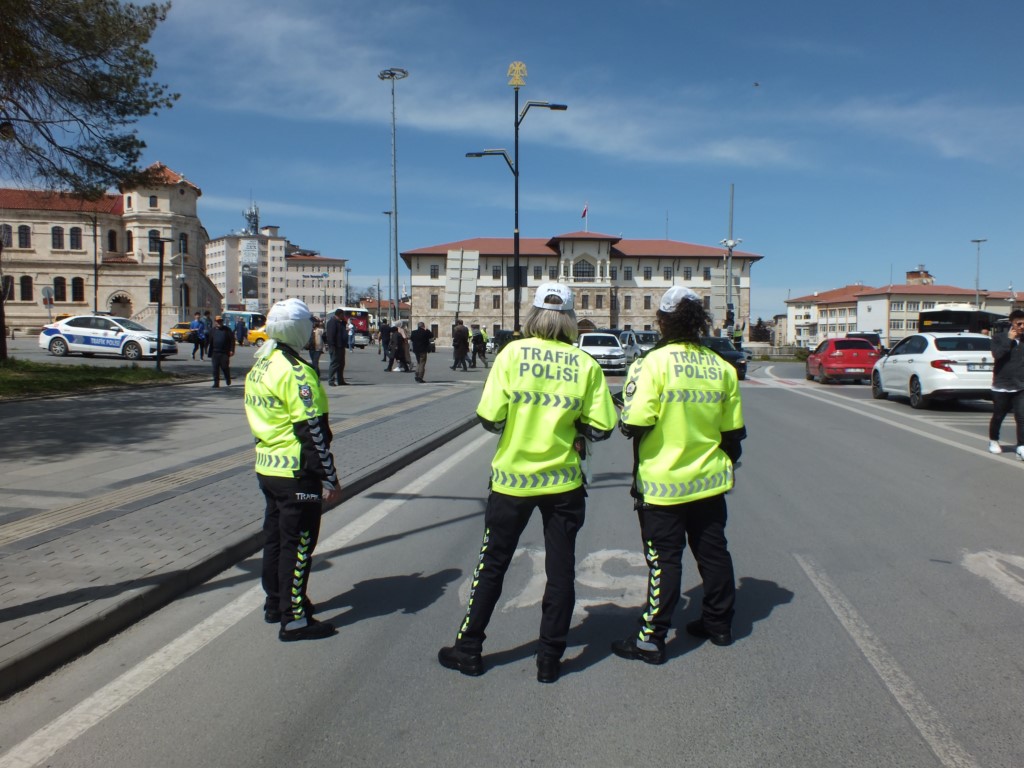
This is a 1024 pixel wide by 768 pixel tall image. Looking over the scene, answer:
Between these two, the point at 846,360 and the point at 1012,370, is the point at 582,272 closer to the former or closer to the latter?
the point at 846,360

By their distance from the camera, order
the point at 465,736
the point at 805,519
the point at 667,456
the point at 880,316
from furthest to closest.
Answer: the point at 880,316, the point at 805,519, the point at 667,456, the point at 465,736

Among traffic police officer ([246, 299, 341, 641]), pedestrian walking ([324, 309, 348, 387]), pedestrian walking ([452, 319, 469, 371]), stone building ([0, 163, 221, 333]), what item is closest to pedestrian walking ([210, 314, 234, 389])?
pedestrian walking ([324, 309, 348, 387])

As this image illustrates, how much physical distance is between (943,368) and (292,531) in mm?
15194

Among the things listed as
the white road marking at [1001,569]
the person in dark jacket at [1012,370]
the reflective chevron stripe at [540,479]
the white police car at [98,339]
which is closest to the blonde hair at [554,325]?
the reflective chevron stripe at [540,479]

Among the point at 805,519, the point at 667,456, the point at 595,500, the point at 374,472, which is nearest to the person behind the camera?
the point at 667,456

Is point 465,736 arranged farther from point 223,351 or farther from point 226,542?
point 223,351

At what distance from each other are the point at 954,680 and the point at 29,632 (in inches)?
169

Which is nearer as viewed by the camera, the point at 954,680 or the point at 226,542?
the point at 954,680

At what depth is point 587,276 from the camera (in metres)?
95.0

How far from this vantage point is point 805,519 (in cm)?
668

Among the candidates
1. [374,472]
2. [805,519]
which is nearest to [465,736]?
[805,519]

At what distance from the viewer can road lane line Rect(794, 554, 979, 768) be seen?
115 inches

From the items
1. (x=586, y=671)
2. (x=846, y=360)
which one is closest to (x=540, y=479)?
(x=586, y=671)

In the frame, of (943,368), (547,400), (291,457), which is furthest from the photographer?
(943,368)
